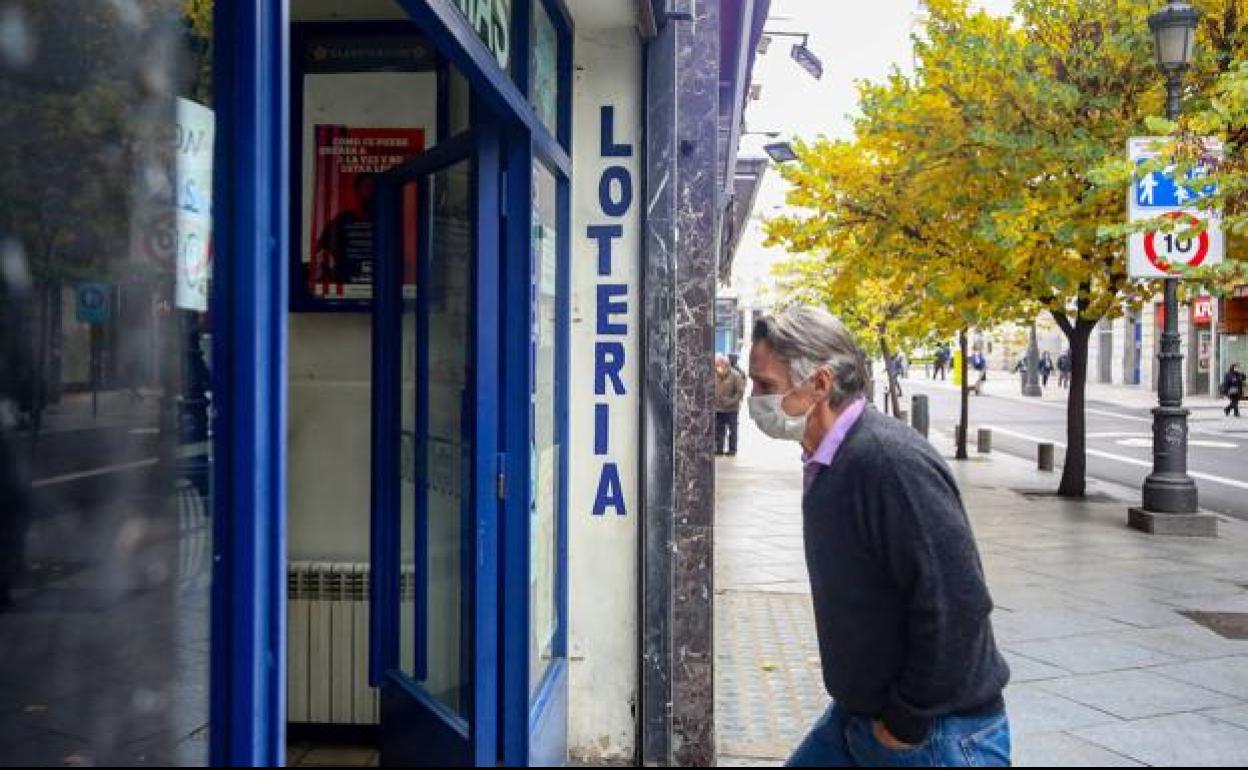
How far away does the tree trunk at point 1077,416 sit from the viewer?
15.0 meters

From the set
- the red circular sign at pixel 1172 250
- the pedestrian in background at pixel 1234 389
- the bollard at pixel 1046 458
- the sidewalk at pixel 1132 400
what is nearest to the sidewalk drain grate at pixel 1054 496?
the bollard at pixel 1046 458

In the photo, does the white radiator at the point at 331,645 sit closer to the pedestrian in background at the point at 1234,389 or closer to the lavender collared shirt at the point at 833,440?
the lavender collared shirt at the point at 833,440

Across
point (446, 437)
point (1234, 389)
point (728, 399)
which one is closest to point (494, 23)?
point (446, 437)

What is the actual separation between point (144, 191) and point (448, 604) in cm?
220

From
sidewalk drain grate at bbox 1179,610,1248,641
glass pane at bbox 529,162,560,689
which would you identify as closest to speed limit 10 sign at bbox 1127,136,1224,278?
sidewalk drain grate at bbox 1179,610,1248,641

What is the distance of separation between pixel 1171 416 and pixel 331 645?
10.3m

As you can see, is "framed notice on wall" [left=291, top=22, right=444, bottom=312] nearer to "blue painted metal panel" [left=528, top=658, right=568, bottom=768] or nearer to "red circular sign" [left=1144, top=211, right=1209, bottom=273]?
"blue painted metal panel" [left=528, top=658, right=568, bottom=768]

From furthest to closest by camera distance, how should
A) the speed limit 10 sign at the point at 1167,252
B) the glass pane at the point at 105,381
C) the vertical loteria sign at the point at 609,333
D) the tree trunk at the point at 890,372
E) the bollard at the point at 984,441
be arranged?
the tree trunk at the point at 890,372 < the bollard at the point at 984,441 < the speed limit 10 sign at the point at 1167,252 < the vertical loteria sign at the point at 609,333 < the glass pane at the point at 105,381

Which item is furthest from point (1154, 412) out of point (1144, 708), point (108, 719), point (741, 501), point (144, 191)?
point (144, 191)

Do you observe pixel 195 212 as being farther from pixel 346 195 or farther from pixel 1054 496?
pixel 1054 496

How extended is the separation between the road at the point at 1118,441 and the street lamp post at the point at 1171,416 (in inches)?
83.3

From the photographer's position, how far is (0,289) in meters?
5.46

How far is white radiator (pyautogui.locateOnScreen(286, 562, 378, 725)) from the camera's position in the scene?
5176mm

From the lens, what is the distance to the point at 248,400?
1.78 m
